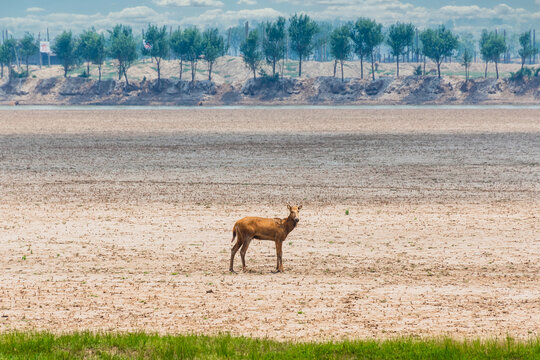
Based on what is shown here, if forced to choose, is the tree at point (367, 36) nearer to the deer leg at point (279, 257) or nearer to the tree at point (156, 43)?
the tree at point (156, 43)

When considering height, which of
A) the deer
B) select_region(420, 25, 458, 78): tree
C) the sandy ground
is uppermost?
select_region(420, 25, 458, 78): tree

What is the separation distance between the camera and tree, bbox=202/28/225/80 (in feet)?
559

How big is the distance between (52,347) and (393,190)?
19.6 m

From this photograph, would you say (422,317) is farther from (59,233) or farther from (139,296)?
(59,233)

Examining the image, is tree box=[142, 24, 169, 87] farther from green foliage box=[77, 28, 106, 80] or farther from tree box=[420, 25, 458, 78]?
tree box=[420, 25, 458, 78]

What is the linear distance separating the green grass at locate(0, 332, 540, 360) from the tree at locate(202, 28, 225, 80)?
521 feet

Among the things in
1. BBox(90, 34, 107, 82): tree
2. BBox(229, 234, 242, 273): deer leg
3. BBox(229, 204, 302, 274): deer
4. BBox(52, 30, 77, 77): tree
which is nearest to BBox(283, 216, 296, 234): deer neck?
BBox(229, 204, 302, 274): deer

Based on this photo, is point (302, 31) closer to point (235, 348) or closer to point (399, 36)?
point (399, 36)

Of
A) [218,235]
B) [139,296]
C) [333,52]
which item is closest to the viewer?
[139,296]

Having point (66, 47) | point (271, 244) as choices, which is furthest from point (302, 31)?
point (271, 244)

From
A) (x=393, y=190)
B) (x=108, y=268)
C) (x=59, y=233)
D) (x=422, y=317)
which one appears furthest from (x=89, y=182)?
(x=422, y=317)

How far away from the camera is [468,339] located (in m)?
10.7

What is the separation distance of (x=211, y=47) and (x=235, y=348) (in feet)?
538

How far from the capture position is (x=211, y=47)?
558 feet
